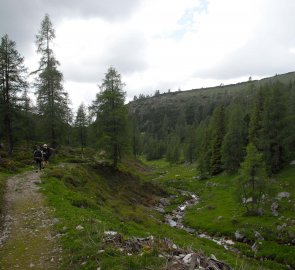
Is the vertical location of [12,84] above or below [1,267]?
above

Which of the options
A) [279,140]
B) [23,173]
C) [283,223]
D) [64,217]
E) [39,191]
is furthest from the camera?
[279,140]

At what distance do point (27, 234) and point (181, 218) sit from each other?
33.4m

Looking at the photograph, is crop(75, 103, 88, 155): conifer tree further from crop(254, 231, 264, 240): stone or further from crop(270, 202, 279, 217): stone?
crop(254, 231, 264, 240): stone

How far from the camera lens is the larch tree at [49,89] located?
49.1 m

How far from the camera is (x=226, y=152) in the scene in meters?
78.8

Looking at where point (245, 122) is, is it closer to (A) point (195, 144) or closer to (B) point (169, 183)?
(B) point (169, 183)

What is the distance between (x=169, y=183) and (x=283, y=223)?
43374mm

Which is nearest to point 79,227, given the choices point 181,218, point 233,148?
point 181,218

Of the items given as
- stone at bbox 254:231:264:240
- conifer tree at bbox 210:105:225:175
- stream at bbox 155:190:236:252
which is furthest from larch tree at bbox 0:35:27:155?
conifer tree at bbox 210:105:225:175

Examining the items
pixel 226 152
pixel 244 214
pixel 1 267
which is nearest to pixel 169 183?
pixel 226 152

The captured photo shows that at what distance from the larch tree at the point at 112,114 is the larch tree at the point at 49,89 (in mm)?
6114

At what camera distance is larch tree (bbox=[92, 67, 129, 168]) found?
5219 centimetres

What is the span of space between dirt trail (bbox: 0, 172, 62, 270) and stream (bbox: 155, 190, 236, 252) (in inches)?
844

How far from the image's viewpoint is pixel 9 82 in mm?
46000
